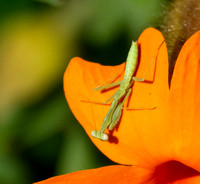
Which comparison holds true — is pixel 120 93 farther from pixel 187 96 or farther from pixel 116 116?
pixel 187 96

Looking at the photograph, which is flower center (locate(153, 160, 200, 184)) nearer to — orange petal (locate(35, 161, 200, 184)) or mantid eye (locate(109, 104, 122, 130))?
orange petal (locate(35, 161, 200, 184))

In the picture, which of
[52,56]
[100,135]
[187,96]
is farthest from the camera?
[52,56]

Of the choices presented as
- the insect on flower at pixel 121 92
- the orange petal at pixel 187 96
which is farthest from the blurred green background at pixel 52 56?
the orange petal at pixel 187 96

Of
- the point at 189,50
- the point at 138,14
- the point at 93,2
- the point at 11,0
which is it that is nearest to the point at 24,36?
the point at 11,0

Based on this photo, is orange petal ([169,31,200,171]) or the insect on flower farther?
the insect on flower

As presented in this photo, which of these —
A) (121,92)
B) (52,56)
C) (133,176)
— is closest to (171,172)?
(133,176)

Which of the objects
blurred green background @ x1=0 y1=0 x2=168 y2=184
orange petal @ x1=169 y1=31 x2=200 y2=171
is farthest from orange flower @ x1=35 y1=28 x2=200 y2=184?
blurred green background @ x1=0 y1=0 x2=168 y2=184

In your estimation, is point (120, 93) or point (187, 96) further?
point (120, 93)

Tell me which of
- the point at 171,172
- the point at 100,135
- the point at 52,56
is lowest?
the point at 171,172
